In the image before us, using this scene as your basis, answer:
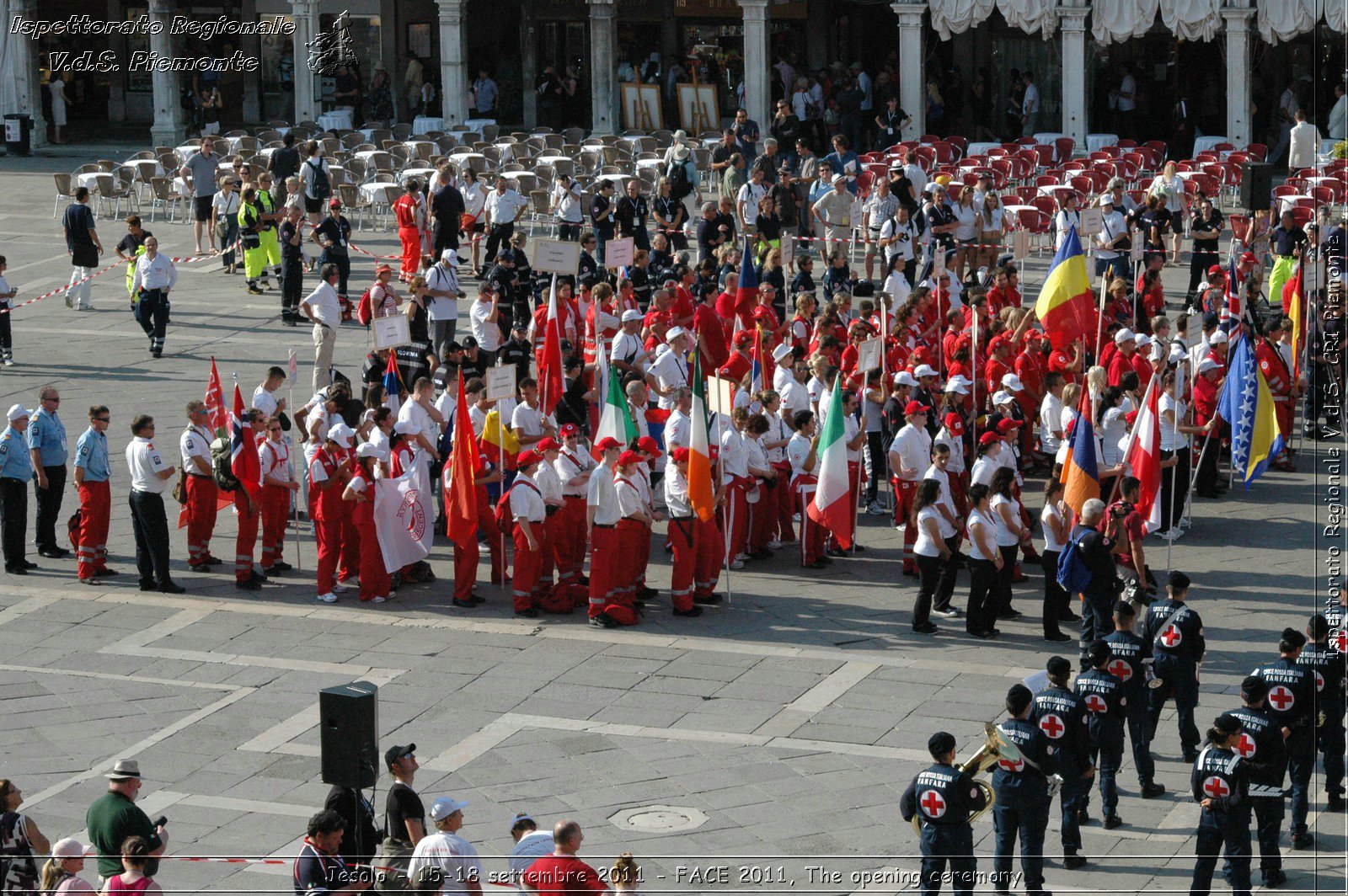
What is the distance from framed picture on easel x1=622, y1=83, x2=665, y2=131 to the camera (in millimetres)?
37531

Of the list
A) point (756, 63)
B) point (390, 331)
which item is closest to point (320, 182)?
point (756, 63)

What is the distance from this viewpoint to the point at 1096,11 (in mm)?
32344

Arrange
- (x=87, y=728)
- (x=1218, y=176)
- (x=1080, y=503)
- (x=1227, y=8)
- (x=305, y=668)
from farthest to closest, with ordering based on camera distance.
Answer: (x=1227, y=8) → (x=1218, y=176) → (x=1080, y=503) → (x=305, y=668) → (x=87, y=728)

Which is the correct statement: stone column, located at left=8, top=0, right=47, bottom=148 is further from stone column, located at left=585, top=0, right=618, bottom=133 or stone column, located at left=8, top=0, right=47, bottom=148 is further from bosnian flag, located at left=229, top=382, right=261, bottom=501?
bosnian flag, located at left=229, top=382, right=261, bottom=501

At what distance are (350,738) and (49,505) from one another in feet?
25.2

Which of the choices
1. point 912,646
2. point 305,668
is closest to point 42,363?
point 305,668

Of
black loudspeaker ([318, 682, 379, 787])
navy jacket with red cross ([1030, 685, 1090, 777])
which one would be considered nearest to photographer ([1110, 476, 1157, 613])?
navy jacket with red cross ([1030, 685, 1090, 777])

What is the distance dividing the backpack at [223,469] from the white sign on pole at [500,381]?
224 centimetres

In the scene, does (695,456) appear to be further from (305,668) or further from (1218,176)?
(1218,176)

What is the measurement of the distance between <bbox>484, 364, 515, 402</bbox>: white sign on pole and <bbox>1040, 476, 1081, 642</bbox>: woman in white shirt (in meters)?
4.23

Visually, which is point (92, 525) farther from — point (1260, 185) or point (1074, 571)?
point (1260, 185)

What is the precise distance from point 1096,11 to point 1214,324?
48.8 ft

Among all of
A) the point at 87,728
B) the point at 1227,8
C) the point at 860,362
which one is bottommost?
the point at 87,728

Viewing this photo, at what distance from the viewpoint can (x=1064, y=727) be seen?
35.1ft
